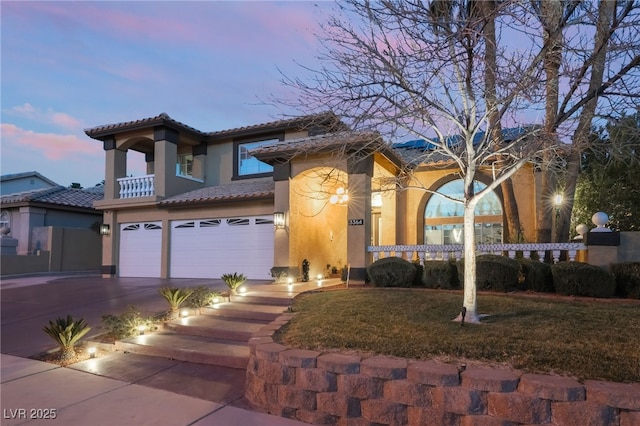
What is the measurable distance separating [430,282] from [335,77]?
503 centimetres

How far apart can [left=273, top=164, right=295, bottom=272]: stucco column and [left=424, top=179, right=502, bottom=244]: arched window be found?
538cm

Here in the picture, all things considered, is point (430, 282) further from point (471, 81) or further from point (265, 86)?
point (265, 86)

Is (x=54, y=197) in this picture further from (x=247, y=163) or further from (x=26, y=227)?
(x=247, y=163)

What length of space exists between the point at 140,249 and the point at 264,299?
10005 millimetres

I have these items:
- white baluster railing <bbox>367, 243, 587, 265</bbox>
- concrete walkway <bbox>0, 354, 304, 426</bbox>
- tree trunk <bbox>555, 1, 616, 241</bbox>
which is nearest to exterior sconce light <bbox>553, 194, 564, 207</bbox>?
white baluster railing <bbox>367, 243, 587, 265</bbox>

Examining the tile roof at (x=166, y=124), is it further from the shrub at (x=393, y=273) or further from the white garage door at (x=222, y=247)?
the shrub at (x=393, y=273)

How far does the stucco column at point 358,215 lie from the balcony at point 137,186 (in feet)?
29.3

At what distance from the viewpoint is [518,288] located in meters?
8.05

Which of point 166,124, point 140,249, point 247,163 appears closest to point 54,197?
point 140,249

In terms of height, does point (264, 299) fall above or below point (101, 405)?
above

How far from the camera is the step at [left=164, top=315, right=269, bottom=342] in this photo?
20.6 ft

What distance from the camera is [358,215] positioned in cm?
1044

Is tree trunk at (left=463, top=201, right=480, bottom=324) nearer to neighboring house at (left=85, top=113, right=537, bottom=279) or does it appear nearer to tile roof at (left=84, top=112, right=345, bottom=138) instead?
neighboring house at (left=85, top=113, right=537, bottom=279)

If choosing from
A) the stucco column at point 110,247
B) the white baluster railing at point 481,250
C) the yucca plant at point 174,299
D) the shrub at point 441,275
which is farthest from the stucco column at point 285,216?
the stucco column at point 110,247
